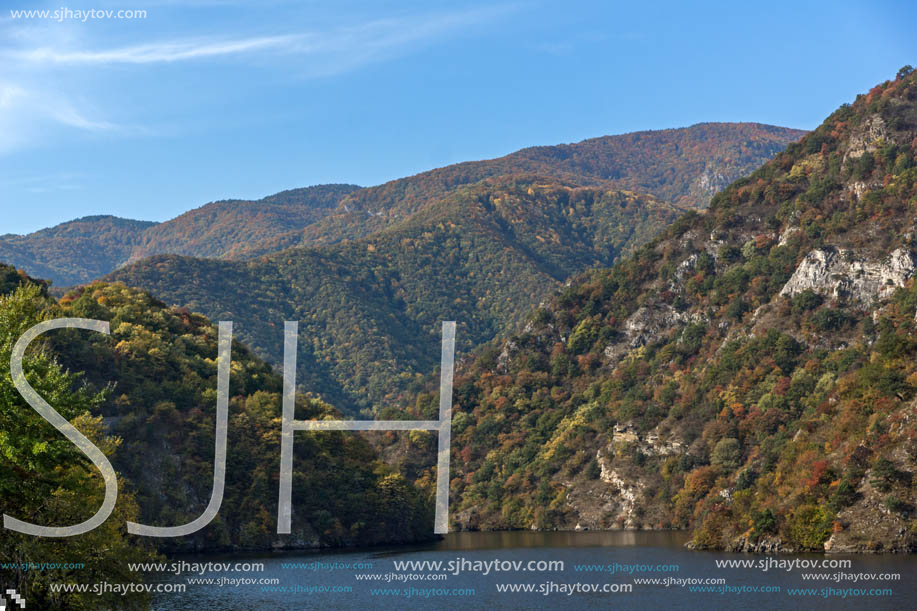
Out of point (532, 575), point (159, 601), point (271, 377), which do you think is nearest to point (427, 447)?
point (271, 377)

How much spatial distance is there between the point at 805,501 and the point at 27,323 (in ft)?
244

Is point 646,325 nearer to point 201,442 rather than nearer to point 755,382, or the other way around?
point 755,382

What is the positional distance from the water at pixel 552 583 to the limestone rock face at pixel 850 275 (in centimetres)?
6261

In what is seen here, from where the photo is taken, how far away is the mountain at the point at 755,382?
9588 centimetres

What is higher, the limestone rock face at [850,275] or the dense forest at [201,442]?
the limestone rock face at [850,275]

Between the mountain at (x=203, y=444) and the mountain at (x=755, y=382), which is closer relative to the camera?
the mountain at (x=755, y=382)

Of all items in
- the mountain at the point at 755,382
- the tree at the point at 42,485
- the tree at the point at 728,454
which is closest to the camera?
the tree at the point at 42,485

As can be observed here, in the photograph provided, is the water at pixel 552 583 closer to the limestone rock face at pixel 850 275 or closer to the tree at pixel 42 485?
the tree at pixel 42 485

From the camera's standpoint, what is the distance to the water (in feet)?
207

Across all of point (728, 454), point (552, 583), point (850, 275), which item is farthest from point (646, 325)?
point (552, 583)

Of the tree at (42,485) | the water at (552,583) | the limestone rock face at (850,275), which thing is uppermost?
the limestone rock face at (850,275)

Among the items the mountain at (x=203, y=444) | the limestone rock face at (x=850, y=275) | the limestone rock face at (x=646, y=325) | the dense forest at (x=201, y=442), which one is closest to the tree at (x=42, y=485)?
the dense forest at (x=201, y=442)

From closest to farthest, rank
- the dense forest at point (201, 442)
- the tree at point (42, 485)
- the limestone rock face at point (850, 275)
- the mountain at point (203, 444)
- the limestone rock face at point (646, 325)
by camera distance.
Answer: the tree at point (42, 485) → the dense forest at point (201, 442) → the mountain at point (203, 444) → the limestone rock face at point (850, 275) → the limestone rock face at point (646, 325)

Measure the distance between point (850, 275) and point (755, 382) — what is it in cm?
2313
